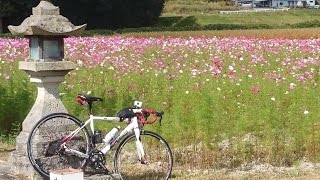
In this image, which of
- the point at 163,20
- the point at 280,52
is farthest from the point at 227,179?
the point at 163,20

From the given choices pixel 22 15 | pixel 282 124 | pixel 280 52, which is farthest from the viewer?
pixel 22 15

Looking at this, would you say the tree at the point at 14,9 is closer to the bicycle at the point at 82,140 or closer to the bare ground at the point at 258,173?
the bare ground at the point at 258,173

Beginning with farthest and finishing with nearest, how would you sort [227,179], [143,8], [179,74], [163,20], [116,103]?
1. [163,20]
2. [143,8]
3. [179,74]
4. [116,103]
5. [227,179]

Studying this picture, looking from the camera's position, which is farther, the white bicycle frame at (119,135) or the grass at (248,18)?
the grass at (248,18)

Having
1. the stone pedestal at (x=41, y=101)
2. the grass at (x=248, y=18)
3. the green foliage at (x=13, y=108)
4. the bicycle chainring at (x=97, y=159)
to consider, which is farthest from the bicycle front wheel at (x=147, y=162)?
the grass at (x=248, y=18)

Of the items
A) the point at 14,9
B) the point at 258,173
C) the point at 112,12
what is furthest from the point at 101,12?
the point at 258,173

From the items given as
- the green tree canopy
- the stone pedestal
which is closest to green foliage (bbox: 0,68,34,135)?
the stone pedestal

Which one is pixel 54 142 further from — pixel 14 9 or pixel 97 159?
pixel 14 9

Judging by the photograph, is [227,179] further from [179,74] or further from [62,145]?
[179,74]

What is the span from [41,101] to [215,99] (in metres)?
2.45

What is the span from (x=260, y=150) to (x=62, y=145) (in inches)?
103

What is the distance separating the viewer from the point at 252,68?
1221cm

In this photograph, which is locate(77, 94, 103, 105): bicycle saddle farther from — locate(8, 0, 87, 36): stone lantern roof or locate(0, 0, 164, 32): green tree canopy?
locate(0, 0, 164, 32): green tree canopy

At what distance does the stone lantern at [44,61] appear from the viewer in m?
6.41
